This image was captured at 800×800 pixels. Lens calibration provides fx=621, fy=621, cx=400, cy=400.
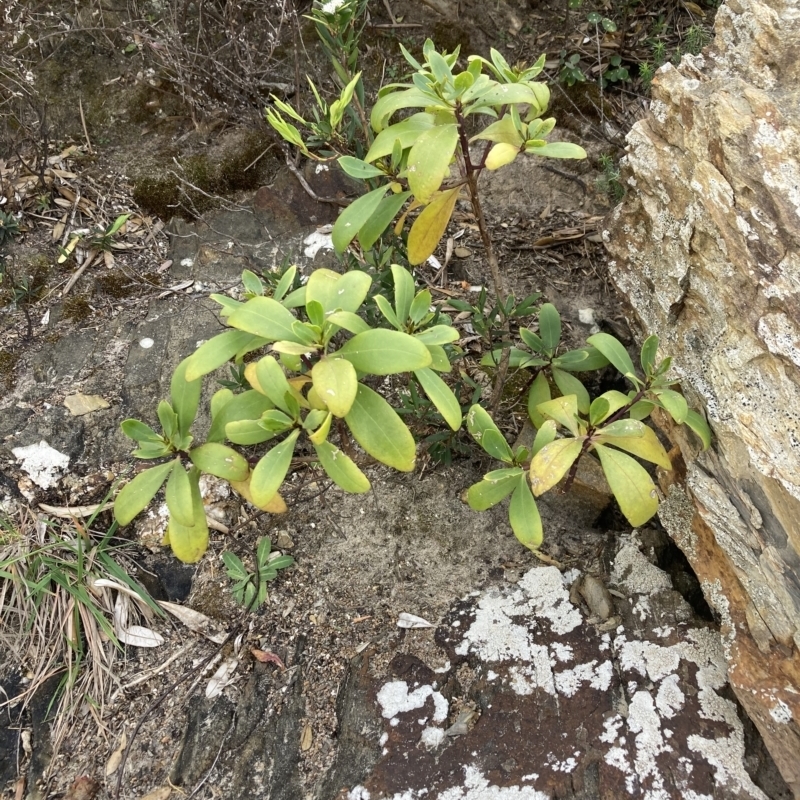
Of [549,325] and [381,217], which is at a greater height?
[381,217]

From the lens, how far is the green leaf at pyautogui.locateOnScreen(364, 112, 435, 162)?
1858mm

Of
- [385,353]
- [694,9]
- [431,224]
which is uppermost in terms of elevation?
[694,9]

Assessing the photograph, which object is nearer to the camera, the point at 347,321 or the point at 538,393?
the point at 347,321

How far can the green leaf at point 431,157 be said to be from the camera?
1683 millimetres

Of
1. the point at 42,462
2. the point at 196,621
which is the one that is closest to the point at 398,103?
the point at 196,621

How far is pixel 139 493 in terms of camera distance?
183cm

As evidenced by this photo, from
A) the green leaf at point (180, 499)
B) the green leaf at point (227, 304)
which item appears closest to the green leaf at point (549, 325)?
the green leaf at point (227, 304)

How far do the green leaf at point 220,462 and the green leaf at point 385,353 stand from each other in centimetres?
45

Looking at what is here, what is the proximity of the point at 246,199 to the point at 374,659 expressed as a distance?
252 cm

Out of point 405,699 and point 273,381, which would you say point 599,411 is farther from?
point 405,699

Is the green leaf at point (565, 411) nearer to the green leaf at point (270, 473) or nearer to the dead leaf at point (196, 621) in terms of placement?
the green leaf at point (270, 473)

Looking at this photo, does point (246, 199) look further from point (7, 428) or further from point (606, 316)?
Answer: point (606, 316)

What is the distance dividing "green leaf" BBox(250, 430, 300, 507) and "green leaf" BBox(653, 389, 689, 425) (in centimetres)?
103

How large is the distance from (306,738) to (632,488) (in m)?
1.30
